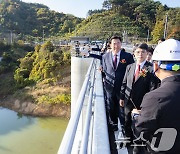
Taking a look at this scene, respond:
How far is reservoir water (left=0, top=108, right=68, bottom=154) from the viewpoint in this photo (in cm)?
1536

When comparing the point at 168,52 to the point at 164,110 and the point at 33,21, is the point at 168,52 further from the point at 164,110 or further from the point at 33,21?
the point at 33,21

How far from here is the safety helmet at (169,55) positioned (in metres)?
1.44

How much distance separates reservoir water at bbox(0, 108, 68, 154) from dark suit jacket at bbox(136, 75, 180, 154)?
14.6m

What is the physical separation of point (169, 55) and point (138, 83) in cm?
136

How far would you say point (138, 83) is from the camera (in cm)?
282

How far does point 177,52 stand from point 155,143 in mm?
561

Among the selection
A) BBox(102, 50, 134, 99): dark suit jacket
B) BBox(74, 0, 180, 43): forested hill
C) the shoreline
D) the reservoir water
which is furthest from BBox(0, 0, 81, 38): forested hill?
BBox(102, 50, 134, 99): dark suit jacket

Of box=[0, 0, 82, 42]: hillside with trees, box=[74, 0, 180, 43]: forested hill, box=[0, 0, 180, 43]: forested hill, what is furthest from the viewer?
box=[0, 0, 82, 42]: hillside with trees

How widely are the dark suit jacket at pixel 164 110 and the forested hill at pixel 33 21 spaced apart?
187 ft

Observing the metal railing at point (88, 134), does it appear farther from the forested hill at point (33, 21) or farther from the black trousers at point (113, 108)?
the forested hill at point (33, 21)

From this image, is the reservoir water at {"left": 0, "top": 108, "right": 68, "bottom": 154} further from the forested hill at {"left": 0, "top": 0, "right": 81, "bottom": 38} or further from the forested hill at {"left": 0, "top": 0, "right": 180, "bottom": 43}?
the forested hill at {"left": 0, "top": 0, "right": 81, "bottom": 38}

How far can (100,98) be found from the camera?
3365mm

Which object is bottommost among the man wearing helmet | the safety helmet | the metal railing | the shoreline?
the shoreline

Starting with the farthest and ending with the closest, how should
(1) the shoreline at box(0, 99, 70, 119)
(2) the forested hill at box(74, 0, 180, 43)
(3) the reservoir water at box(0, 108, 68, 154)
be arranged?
(2) the forested hill at box(74, 0, 180, 43) < (1) the shoreline at box(0, 99, 70, 119) < (3) the reservoir water at box(0, 108, 68, 154)
